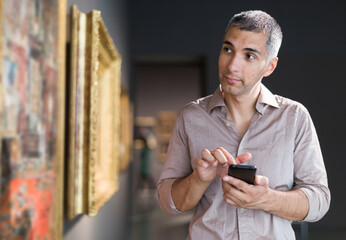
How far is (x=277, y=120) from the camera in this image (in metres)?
1.90

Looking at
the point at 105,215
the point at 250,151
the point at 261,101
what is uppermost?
the point at 261,101

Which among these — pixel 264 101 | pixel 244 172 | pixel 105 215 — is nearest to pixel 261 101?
pixel 264 101

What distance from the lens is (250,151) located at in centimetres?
187

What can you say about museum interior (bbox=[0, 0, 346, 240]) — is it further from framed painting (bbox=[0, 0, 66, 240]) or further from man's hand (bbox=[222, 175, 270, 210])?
man's hand (bbox=[222, 175, 270, 210])

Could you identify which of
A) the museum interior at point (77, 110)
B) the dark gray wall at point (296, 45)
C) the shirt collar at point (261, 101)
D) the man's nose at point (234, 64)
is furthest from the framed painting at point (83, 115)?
the dark gray wall at point (296, 45)

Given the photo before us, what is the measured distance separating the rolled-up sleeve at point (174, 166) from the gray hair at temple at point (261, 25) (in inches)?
20.5

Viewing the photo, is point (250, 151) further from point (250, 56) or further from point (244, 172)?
point (250, 56)

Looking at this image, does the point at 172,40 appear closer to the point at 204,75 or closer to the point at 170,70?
the point at 204,75

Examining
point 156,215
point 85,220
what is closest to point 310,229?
point 85,220

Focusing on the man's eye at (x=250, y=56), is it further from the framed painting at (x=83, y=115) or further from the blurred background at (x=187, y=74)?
the framed painting at (x=83, y=115)

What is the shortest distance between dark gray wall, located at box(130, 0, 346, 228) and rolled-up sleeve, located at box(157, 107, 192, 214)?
835 mm

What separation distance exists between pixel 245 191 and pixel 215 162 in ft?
0.55

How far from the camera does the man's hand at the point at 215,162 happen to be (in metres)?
1.61

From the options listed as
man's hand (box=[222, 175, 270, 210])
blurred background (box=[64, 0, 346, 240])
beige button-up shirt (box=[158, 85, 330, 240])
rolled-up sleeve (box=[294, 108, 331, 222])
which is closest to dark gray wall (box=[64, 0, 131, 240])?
blurred background (box=[64, 0, 346, 240])
